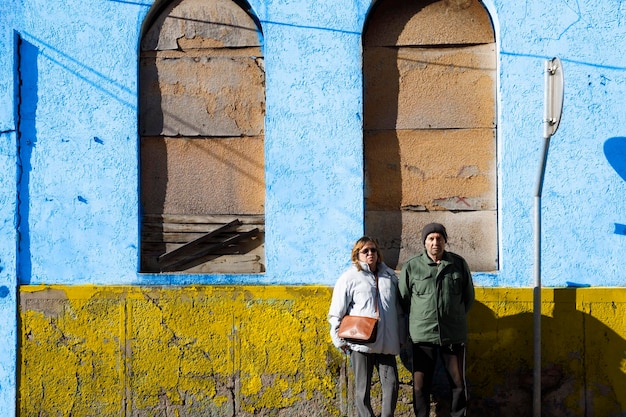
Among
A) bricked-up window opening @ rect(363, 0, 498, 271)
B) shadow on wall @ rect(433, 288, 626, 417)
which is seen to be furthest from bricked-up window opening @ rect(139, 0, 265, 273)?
shadow on wall @ rect(433, 288, 626, 417)

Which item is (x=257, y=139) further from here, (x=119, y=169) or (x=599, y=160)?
(x=599, y=160)

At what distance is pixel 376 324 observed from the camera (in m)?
5.51

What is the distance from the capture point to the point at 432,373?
5.77m

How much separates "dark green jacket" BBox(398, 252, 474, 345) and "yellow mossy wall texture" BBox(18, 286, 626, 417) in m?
0.57

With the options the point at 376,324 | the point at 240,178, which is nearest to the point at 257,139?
the point at 240,178

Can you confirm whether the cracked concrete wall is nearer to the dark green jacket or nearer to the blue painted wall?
the blue painted wall

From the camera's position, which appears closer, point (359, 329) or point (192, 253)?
point (359, 329)

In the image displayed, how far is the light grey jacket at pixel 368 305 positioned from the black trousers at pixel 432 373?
0.22m

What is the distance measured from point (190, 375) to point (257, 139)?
2.07 meters

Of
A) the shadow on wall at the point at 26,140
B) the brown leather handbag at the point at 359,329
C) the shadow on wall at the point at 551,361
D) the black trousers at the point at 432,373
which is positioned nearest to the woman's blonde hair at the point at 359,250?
the brown leather handbag at the point at 359,329

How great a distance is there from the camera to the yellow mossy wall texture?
20.4 feet

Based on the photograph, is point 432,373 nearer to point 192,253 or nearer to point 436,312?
point 436,312

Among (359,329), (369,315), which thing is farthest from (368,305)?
(359,329)

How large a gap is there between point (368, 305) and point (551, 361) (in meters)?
1.75
